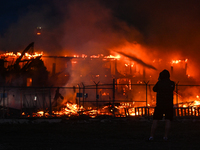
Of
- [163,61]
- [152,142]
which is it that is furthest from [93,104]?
[163,61]

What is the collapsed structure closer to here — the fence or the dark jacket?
the fence

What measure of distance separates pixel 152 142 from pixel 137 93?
79.3 ft

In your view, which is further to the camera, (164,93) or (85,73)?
(85,73)

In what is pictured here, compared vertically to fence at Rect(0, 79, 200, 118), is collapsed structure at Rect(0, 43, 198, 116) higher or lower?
higher

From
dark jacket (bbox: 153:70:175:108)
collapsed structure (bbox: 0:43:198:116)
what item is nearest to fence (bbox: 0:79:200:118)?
collapsed structure (bbox: 0:43:198:116)

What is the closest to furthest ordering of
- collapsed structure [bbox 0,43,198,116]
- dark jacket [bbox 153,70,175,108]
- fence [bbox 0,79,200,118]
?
dark jacket [bbox 153,70,175,108]
fence [bbox 0,79,200,118]
collapsed structure [bbox 0,43,198,116]

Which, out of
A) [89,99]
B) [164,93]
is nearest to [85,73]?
[89,99]

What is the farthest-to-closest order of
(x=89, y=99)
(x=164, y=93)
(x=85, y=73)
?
(x=85, y=73), (x=89, y=99), (x=164, y=93)

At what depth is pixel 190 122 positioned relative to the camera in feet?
44.4

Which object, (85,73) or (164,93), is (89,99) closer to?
(85,73)

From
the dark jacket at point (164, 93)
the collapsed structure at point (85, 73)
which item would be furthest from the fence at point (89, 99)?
the dark jacket at point (164, 93)

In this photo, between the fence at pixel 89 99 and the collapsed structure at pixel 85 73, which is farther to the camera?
the collapsed structure at pixel 85 73

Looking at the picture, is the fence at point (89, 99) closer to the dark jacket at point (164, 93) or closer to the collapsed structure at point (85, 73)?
the collapsed structure at point (85, 73)

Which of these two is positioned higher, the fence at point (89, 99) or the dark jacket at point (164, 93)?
the dark jacket at point (164, 93)
